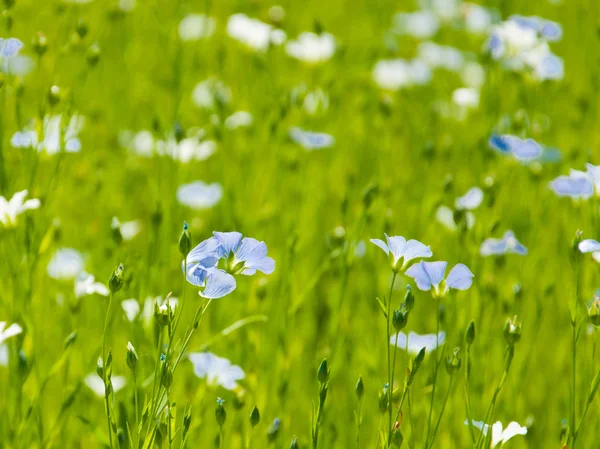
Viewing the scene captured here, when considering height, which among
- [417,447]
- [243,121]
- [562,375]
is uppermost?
[243,121]

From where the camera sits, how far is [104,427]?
2.13 metres

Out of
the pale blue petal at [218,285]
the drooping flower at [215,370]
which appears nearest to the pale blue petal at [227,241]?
the pale blue petal at [218,285]

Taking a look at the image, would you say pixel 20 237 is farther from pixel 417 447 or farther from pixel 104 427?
pixel 417 447

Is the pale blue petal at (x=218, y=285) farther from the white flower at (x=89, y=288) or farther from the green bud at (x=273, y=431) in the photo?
the white flower at (x=89, y=288)

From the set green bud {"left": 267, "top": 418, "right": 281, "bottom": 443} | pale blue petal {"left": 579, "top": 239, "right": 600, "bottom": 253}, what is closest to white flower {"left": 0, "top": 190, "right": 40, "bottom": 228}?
green bud {"left": 267, "top": 418, "right": 281, "bottom": 443}

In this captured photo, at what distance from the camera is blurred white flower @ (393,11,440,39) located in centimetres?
516

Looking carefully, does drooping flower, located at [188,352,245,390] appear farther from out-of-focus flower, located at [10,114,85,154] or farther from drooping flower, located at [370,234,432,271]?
out-of-focus flower, located at [10,114,85,154]

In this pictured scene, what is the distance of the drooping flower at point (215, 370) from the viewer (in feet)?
6.22

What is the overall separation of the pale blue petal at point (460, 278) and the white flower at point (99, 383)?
0.95m

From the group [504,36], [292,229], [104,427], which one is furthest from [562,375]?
[104,427]

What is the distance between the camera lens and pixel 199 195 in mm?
2896

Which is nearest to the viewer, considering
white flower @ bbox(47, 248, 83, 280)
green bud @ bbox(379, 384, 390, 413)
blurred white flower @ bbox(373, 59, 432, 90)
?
green bud @ bbox(379, 384, 390, 413)

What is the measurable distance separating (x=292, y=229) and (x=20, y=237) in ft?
2.60

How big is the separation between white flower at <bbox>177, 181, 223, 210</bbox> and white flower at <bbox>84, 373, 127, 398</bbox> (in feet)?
2.70
